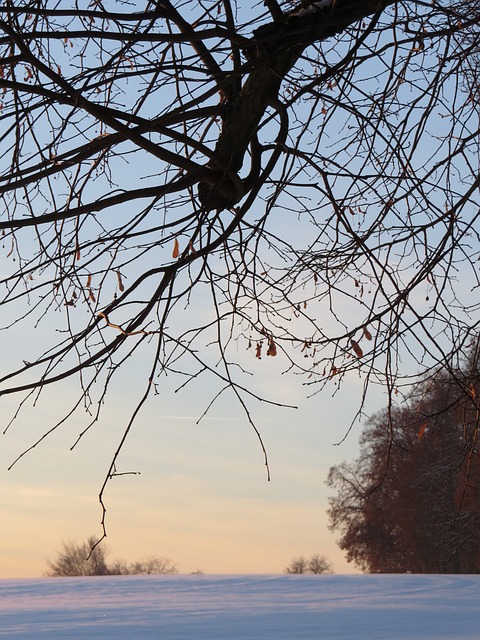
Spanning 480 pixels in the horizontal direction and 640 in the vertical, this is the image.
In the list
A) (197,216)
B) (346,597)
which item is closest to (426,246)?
(197,216)

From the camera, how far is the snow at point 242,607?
182 inches

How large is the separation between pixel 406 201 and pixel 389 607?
10.6 feet

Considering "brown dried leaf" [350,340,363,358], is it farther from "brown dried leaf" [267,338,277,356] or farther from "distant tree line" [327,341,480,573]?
"distant tree line" [327,341,480,573]

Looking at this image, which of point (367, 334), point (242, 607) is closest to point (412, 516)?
point (242, 607)

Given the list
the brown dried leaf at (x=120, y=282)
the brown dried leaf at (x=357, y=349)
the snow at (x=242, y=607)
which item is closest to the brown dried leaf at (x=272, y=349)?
the brown dried leaf at (x=357, y=349)

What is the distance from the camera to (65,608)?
5723mm

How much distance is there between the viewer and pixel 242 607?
5539 mm

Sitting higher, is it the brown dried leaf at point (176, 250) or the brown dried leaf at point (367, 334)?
the brown dried leaf at point (176, 250)

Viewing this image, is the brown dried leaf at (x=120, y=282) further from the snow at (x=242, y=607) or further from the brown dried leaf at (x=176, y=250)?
the snow at (x=242, y=607)

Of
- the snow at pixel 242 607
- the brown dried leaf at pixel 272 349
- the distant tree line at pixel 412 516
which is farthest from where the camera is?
the distant tree line at pixel 412 516

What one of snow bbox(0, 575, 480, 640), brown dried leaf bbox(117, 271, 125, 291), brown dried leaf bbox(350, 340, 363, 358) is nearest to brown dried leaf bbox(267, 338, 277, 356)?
brown dried leaf bbox(350, 340, 363, 358)

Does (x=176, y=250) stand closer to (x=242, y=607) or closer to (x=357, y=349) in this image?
(x=357, y=349)

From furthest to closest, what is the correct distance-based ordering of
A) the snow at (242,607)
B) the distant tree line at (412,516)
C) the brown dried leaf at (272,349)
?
the distant tree line at (412,516) → the snow at (242,607) → the brown dried leaf at (272,349)

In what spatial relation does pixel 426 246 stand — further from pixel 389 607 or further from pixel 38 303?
pixel 389 607
